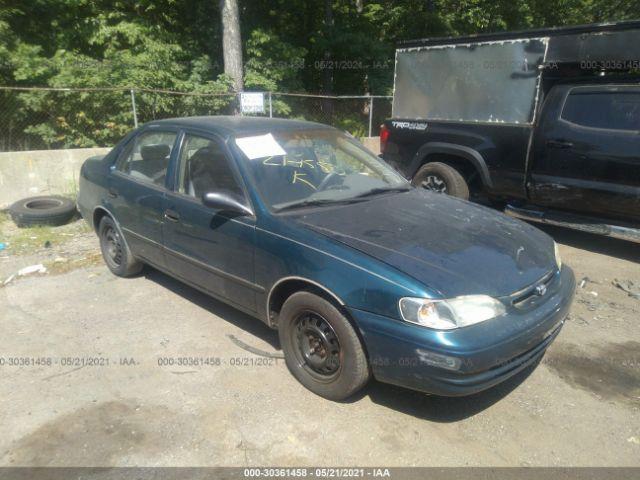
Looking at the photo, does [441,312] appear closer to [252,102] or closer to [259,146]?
[259,146]

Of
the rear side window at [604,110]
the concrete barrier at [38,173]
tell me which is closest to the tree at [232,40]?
the concrete barrier at [38,173]

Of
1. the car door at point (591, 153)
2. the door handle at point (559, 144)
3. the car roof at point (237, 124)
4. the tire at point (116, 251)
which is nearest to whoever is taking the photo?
the car roof at point (237, 124)

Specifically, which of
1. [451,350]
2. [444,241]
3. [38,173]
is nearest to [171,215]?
[444,241]

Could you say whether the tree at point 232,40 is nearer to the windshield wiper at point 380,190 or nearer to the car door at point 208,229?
the car door at point 208,229

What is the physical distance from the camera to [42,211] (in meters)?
6.62

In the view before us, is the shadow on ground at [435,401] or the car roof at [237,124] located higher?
the car roof at [237,124]

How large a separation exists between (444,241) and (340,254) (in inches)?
27.6

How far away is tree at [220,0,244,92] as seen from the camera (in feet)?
38.0

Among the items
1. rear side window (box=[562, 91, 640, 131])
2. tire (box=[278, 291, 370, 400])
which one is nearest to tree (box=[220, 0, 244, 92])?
rear side window (box=[562, 91, 640, 131])

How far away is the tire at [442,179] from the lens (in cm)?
660

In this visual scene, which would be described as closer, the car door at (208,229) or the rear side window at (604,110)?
the car door at (208,229)

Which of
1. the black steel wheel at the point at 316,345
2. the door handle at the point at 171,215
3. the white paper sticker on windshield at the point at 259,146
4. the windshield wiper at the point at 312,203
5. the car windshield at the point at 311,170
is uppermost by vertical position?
the white paper sticker on windshield at the point at 259,146

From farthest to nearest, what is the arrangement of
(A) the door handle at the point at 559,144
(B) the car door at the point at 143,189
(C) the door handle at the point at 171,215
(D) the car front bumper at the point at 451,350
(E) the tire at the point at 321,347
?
(A) the door handle at the point at 559,144 → (B) the car door at the point at 143,189 → (C) the door handle at the point at 171,215 → (E) the tire at the point at 321,347 → (D) the car front bumper at the point at 451,350

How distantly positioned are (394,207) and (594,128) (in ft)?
10.7
